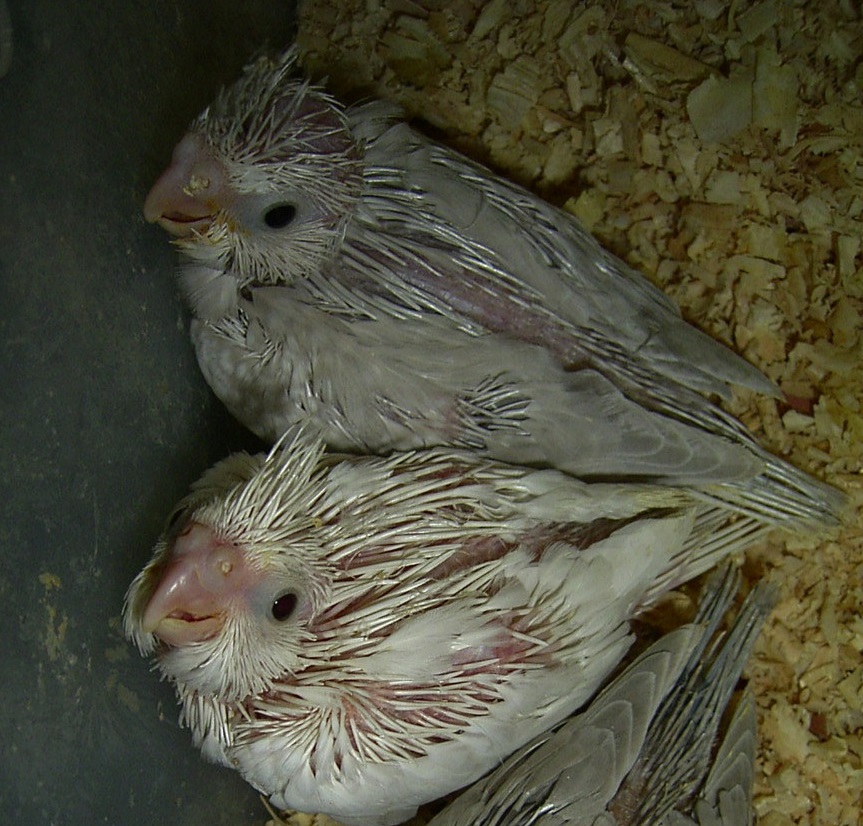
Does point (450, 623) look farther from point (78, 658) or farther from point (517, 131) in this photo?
point (517, 131)

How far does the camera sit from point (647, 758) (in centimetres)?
182

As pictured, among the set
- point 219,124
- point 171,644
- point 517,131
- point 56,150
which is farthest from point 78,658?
point 517,131

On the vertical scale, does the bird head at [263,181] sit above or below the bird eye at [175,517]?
above

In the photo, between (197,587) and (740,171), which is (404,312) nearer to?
(197,587)

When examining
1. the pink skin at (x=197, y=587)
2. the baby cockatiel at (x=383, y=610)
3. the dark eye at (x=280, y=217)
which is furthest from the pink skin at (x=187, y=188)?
the pink skin at (x=197, y=587)

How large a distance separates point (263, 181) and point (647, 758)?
143 cm

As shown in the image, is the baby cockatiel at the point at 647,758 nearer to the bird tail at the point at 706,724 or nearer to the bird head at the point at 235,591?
the bird tail at the point at 706,724

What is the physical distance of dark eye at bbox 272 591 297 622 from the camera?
1501 millimetres

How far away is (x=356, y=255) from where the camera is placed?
1796 millimetres

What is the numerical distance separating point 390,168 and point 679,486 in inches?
37.1

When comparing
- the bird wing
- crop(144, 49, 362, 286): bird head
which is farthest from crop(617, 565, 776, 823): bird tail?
crop(144, 49, 362, 286): bird head

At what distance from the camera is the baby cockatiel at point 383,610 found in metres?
1.47

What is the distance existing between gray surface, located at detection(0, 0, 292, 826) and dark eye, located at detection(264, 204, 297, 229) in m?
0.26

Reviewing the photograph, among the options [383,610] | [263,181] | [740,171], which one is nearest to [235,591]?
[383,610]
